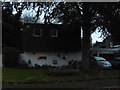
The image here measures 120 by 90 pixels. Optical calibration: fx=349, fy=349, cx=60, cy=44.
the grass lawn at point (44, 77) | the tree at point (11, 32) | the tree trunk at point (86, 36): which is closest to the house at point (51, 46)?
the tree at point (11, 32)

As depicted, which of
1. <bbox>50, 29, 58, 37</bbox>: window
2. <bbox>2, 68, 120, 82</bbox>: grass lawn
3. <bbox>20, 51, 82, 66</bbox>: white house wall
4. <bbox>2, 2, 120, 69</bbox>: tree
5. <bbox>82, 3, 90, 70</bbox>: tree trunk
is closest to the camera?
<bbox>2, 68, 120, 82</bbox>: grass lawn

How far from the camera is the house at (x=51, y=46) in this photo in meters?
46.6

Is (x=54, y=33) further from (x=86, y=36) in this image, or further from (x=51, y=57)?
(x=86, y=36)

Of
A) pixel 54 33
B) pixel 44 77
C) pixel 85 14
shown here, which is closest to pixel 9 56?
pixel 54 33

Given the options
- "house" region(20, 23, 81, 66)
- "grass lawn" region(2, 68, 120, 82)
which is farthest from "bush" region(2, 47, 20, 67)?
"grass lawn" region(2, 68, 120, 82)

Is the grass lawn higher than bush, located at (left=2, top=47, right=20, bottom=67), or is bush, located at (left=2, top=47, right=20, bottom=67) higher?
bush, located at (left=2, top=47, right=20, bottom=67)

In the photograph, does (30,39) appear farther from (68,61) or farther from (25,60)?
(68,61)

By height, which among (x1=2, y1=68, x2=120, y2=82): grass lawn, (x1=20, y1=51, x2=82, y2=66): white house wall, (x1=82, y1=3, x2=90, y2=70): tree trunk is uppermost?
(x1=82, y1=3, x2=90, y2=70): tree trunk

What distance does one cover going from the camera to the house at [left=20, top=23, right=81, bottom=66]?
46.6 m

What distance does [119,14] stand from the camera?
103ft

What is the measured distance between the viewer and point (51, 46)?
155 feet

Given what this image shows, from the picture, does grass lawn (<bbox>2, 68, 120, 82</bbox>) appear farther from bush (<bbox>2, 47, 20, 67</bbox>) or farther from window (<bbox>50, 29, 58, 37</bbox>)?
window (<bbox>50, 29, 58, 37</bbox>)

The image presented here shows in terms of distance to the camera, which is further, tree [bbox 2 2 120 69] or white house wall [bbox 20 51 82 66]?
white house wall [bbox 20 51 82 66]

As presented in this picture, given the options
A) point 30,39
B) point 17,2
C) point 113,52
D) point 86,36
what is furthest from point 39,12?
point 113,52
